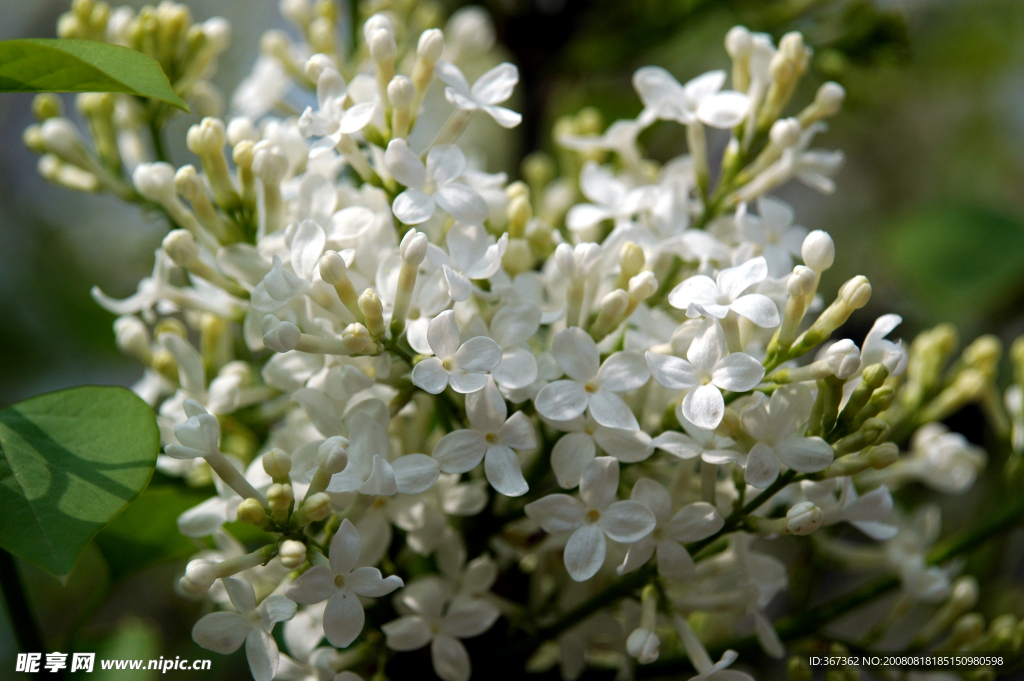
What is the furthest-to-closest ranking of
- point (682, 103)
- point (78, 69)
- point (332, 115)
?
point (682, 103) → point (332, 115) → point (78, 69)

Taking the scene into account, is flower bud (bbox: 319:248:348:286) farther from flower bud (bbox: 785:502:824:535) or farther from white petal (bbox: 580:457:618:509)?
flower bud (bbox: 785:502:824:535)

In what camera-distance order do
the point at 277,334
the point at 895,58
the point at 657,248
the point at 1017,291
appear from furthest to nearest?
the point at 1017,291 < the point at 895,58 < the point at 657,248 < the point at 277,334

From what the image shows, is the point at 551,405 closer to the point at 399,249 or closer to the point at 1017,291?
the point at 399,249

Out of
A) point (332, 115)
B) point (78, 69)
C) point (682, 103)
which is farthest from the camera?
point (682, 103)

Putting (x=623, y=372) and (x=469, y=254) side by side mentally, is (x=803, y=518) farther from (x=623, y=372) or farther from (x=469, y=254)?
(x=469, y=254)

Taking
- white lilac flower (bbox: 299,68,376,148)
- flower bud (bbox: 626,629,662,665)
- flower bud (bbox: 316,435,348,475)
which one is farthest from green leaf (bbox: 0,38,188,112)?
flower bud (bbox: 626,629,662,665)

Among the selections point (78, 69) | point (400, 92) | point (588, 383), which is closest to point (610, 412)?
point (588, 383)

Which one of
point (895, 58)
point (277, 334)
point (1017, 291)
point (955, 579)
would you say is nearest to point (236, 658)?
point (277, 334)

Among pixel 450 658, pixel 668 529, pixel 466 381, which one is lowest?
pixel 450 658
